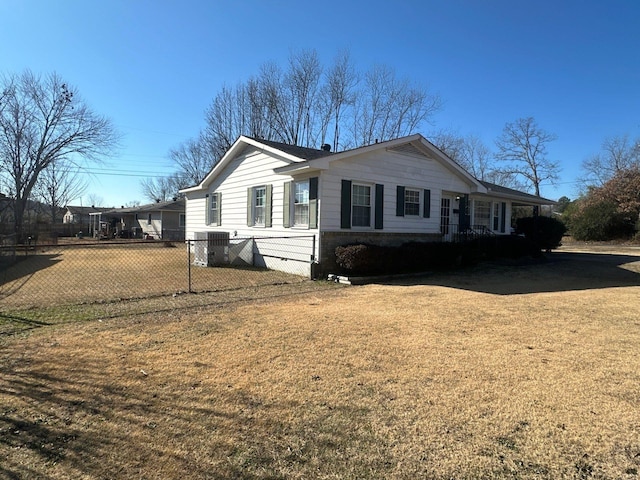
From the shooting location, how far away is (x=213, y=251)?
13844 millimetres

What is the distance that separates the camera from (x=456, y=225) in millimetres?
15695

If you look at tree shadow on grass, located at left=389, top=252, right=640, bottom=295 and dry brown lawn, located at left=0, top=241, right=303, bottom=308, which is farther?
tree shadow on grass, located at left=389, top=252, right=640, bottom=295

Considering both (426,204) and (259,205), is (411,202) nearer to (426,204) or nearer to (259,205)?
(426,204)

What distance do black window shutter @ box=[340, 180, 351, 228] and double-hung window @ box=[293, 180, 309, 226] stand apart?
1.08 m

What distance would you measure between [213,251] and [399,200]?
6749 millimetres

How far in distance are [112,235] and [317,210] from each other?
3275cm

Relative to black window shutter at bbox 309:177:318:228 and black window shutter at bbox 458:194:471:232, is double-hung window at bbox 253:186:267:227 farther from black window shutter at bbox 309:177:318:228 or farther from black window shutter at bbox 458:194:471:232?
black window shutter at bbox 458:194:471:232

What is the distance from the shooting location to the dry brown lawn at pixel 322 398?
2.45m

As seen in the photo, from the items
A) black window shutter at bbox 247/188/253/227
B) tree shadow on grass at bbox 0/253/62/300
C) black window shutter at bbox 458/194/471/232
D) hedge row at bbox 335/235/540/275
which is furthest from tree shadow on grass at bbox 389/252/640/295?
tree shadow on grass at bbox 0/253/62/300

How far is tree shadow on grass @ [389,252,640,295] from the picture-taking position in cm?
971

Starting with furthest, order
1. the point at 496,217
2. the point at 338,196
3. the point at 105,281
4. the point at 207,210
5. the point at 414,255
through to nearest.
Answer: the point at 496,217 → the point at 207,210 → the point at 414,255 → the point at 338,196 → the point at 105,281

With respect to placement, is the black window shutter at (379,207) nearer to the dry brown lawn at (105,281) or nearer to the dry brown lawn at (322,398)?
the dry brown lawn at (105,281)

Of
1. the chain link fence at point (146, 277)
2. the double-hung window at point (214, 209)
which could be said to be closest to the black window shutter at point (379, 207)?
the chain link fence at point (146, 277)

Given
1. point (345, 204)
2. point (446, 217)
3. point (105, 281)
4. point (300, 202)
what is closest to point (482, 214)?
point (446, 217)
